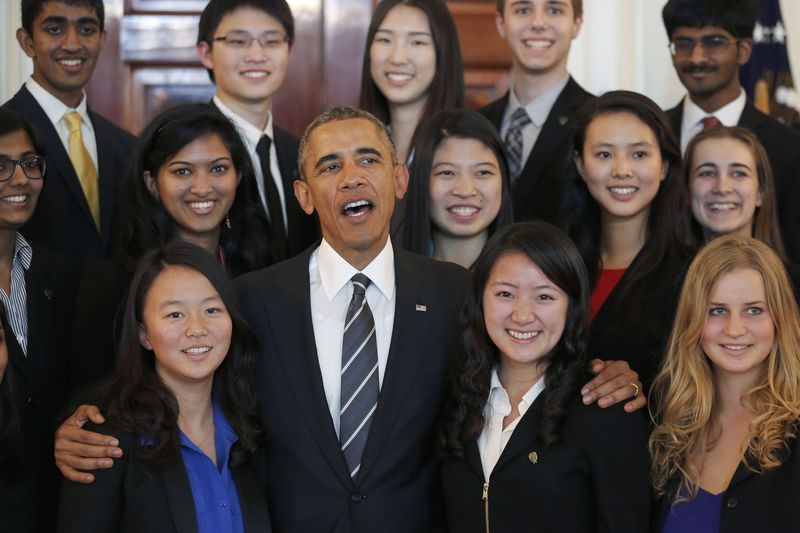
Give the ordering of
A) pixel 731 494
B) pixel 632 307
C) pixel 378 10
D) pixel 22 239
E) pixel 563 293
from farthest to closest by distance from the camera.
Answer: pixel 378 10 < pixel 22 239 < pixel 632 307 < pixel 563 293 < pixel 731 494

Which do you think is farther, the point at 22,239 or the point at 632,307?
the point at 22,239

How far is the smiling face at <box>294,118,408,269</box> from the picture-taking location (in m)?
3.87

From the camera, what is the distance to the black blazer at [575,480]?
138 inches

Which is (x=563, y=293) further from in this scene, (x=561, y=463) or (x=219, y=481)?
(x=219, y=481)

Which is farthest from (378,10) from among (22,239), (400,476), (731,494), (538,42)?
(731,494)

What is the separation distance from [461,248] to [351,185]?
84cm

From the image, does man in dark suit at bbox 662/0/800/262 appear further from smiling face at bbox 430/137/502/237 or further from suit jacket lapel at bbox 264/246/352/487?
suit jacket lapel at bbox 264/246/352/487

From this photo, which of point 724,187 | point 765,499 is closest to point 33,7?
point 724,187

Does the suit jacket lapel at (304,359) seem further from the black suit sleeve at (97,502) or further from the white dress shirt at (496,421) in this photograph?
the black suit sleeve at (97,502)

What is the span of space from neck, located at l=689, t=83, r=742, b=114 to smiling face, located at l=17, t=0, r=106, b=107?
2.48 meters

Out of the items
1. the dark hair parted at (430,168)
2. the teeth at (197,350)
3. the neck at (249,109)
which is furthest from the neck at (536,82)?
the teeth at (197,350)

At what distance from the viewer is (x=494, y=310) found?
369cm

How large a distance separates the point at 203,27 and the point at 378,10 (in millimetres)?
696

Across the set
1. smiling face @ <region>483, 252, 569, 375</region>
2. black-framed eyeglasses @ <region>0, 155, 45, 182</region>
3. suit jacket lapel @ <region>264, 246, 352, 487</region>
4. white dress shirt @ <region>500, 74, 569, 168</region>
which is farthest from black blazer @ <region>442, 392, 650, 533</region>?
black-framed eyeglasses @ <region>0, 155, 45, 182</region>
